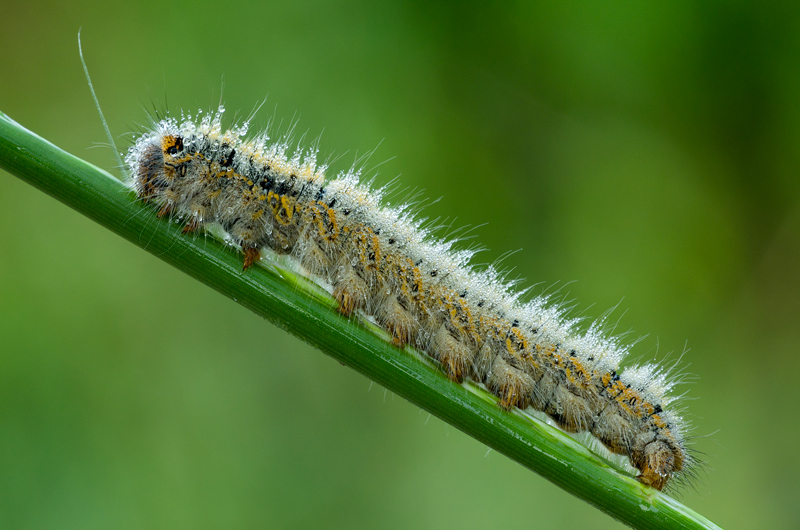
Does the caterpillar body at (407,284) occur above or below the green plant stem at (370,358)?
above

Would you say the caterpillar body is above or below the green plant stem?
above

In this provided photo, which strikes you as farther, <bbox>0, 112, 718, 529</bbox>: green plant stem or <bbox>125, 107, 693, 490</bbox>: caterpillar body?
<bbox>125, 107, 693, 490</bbox>: caterpillar body

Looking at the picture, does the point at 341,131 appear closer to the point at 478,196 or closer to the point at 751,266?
the point at 478,196

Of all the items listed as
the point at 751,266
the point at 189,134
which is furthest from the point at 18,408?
the point at 751,266

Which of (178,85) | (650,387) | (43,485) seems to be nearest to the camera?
(650,387)

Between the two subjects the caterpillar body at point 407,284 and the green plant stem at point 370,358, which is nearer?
the green plant stem at point 370,358
